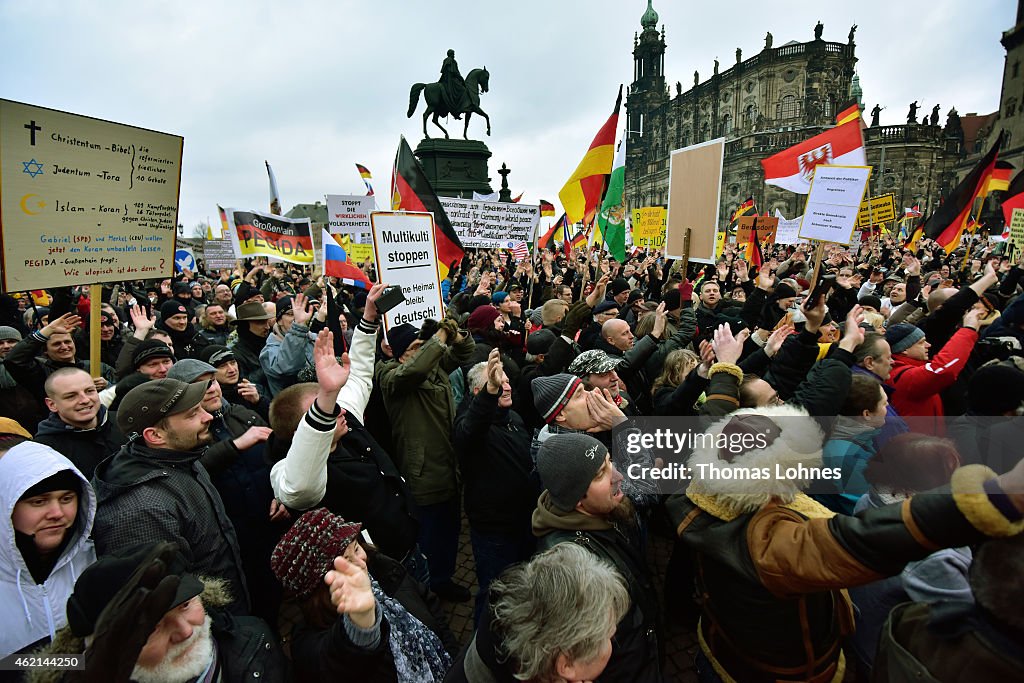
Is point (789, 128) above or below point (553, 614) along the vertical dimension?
above

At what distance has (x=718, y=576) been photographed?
1.82m

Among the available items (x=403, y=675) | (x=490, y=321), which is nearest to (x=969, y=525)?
(x=403, y=675)

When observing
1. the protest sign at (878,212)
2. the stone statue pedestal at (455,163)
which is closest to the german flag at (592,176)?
the protest sign at (878,212)

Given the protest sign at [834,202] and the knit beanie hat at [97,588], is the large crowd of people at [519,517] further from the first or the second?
the protest sign at [834,202]

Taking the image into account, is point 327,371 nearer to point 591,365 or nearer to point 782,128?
point 591,365

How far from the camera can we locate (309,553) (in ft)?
5.27

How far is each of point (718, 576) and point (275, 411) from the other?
2265 mm

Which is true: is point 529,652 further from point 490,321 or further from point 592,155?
point 592,155

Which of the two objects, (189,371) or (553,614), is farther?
(189,371)

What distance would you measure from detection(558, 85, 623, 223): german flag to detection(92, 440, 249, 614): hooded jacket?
244 inches

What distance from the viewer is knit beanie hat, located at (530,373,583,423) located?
2691 mm

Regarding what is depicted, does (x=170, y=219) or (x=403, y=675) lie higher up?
(x=170, y=219)

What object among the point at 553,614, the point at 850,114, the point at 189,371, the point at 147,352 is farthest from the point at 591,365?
the point at 850,114

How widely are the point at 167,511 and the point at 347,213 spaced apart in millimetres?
6712
